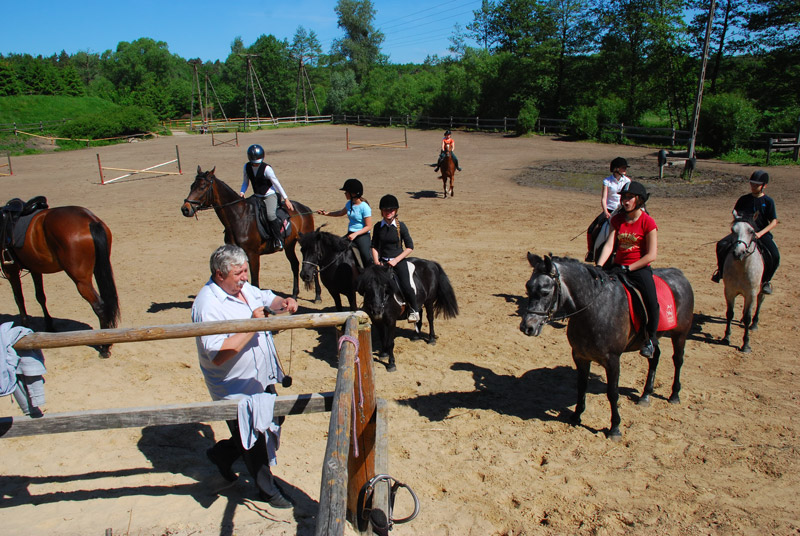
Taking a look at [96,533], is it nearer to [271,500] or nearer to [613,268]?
[271,500]

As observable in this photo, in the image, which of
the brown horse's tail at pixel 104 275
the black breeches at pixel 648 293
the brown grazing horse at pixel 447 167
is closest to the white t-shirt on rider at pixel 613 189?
the black breeches at pixel 648 293

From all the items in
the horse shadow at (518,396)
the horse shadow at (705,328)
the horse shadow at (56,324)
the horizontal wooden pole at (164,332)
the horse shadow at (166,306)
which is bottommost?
the horse shadow at (518,396)

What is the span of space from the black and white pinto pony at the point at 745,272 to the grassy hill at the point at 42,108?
5420 cm

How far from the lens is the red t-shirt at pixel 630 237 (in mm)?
5422

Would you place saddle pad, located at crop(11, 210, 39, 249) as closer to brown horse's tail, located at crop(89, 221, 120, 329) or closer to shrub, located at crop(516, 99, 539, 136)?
brown horse's tail, located at crop(89, 221, 120, 329)

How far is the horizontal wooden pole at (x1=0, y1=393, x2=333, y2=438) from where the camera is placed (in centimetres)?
347

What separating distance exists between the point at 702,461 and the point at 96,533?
5.23 metres

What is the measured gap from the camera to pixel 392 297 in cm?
687

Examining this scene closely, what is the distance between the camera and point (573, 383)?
648 cm

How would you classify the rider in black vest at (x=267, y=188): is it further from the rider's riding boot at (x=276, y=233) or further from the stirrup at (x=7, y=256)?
the stirrup at (x=7, y=256)

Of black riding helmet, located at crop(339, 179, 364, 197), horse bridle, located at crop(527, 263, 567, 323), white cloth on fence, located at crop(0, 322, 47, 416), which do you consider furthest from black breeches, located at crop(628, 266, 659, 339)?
white cloth on fence, located at crop(0, 322, 47, 416)

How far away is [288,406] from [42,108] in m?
59.2

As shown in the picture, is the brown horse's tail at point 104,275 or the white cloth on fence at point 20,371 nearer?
the white cloth on fence at point 20,371

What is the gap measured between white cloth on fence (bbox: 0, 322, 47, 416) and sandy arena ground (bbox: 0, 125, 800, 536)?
1.11m
